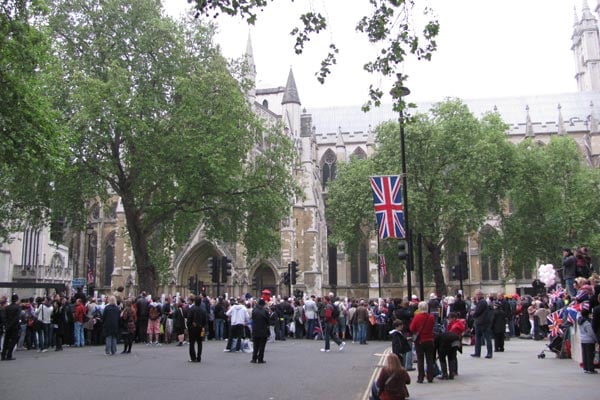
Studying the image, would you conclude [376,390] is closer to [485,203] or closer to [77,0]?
[77,0]

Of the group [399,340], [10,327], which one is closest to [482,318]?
[399,340]

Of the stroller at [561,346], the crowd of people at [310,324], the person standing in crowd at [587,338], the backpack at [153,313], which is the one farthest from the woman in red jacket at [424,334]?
the backpack at [153,313]

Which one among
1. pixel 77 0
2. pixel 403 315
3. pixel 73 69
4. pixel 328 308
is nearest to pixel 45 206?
pixel 73 69

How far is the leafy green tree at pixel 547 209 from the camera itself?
130 feet

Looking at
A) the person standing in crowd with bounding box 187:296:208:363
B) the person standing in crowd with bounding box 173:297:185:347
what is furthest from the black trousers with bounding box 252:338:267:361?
the person standing in crowd with bounding box 173:297:185:347

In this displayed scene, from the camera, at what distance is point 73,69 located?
2381 centimetres

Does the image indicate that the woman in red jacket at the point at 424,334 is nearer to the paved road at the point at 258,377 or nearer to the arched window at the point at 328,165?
the paved road at the point at 258,377

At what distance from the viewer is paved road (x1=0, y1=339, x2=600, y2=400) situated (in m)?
9.50

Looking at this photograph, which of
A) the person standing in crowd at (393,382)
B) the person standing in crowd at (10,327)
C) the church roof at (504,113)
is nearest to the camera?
the person standing in crowd at (393,382)

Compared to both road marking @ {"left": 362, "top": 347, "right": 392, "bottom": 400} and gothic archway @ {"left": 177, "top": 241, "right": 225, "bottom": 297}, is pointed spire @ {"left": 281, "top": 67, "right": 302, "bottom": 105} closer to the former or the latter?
gothic archway @ {"left": 177, "top": 241, "right": 225, "bottom": 297}

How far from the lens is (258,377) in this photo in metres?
11.5

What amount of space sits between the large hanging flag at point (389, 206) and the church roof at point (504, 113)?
145 feet

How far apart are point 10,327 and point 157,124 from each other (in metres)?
11.7

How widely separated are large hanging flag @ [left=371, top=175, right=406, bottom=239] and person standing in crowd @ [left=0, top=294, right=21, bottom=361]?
936 centimetres
